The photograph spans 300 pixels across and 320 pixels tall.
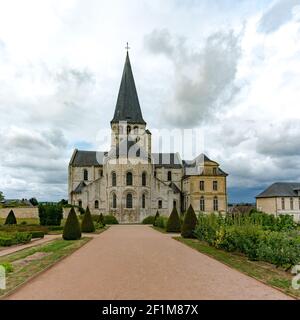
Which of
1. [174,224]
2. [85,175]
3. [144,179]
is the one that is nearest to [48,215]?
[174,224]

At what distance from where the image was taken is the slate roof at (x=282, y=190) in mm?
47334

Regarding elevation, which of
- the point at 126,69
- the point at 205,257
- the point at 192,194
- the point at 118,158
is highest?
the point at 126,69

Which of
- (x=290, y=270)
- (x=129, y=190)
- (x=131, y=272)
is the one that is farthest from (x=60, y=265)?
(x=129, y=190)

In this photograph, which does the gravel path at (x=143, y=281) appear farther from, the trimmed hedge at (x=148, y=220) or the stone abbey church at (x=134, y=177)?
the stone abbey church at (x=134, y=177)

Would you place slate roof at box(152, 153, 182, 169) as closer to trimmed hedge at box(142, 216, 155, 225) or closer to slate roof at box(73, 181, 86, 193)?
slate roof at box(73, 181, 86, 193)

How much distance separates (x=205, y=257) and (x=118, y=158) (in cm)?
3247

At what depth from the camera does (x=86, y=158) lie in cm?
5588

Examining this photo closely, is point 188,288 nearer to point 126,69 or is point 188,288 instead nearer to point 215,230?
point 215,230

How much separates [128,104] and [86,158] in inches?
423

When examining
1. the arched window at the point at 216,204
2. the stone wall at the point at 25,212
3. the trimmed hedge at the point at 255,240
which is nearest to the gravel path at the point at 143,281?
the trimmed hedge at the point at 255,240

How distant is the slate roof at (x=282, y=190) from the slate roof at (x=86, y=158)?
24.7 meters

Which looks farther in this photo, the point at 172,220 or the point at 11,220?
the point at 11,220

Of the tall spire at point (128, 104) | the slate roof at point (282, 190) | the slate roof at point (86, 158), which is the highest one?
the tall spire at point (128, 104)

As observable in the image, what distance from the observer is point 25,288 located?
7719mm
